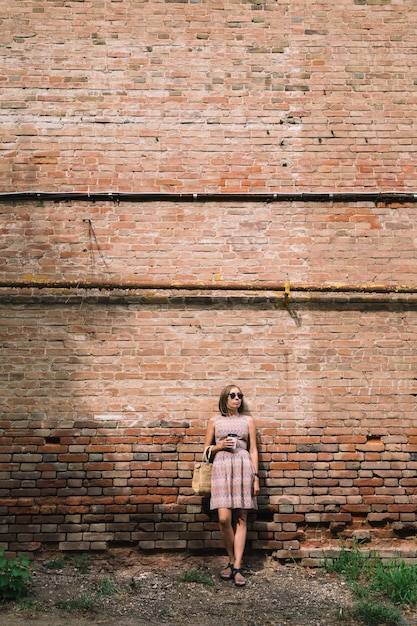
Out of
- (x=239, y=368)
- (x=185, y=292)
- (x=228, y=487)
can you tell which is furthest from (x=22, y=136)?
(x=228, y=487)

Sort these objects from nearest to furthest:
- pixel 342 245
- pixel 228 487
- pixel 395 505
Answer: pixel 228 487 → pixel 395 505 → pixel 342 245

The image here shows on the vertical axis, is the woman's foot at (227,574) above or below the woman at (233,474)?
below

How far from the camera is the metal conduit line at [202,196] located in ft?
17.9

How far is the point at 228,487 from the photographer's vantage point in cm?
472

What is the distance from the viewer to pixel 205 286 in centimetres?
531

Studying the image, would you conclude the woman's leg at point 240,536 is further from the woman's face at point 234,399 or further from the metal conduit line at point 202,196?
the metal conduit line at point 202,196

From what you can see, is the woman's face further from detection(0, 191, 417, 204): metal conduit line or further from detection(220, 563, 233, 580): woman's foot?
detection(0, 191, 417, 204): metal conduit line

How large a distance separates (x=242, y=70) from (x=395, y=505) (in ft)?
14.1

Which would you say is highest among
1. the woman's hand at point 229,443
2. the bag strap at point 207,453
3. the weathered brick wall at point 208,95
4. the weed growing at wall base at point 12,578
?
the weathered brick wall at point 208,95

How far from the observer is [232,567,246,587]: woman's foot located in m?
4.55

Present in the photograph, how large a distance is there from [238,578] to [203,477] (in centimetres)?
82

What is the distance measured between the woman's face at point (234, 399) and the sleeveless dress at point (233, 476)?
166mm

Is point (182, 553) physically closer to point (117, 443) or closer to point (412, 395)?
point (117, 443)

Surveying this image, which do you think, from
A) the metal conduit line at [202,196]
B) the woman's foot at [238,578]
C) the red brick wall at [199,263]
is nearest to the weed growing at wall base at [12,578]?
the red brick wall at [199,263]
